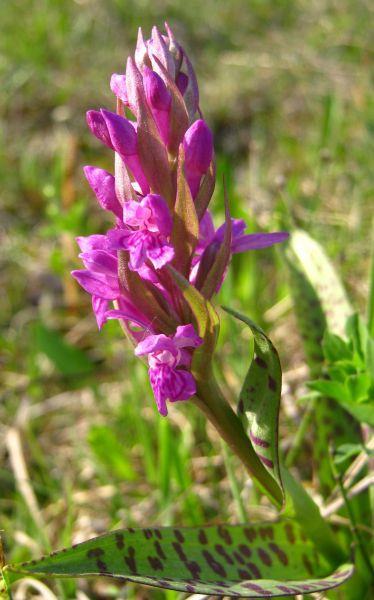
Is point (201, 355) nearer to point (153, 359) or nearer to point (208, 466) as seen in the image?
point (153, 359)

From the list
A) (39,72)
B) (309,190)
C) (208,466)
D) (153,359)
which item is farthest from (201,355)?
(39,72)

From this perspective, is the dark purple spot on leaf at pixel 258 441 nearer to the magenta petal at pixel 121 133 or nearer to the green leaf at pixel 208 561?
the green leaf at pixel 208 561

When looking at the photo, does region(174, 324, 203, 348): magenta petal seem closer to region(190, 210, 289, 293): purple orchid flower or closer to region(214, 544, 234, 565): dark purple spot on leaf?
region(190, 210, 289, 293): purple orchid flower

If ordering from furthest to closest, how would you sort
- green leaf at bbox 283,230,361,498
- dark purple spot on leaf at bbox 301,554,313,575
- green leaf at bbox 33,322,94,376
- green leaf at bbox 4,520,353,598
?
1. green leaf at bbox 33,322,94,376
2. green leaf at bbox 283,230,361,498
3. dark purple spot on leaf at bbox 301,554,313,575
4. green leaf at bbox 4,520,353,598

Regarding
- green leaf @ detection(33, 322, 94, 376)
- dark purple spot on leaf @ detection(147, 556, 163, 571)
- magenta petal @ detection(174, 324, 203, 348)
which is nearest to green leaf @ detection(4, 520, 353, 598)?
dark purple spot on leaf @ detection(147, 556, 163, 571)

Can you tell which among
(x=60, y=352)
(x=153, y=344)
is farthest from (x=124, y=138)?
(x=60, y=352)

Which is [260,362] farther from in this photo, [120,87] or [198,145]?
[120,87]
